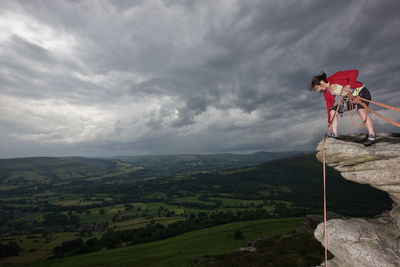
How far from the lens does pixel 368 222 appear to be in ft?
46.9

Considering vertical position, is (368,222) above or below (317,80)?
below

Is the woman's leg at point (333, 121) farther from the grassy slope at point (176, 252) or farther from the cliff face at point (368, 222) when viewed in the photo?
the grassy slope at point (176, 252)

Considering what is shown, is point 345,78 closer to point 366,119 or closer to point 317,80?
point 317,80

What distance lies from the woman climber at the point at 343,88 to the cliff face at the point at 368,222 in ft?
3.48

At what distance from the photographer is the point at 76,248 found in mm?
94500

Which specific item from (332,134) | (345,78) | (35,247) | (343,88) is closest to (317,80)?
(345,78)

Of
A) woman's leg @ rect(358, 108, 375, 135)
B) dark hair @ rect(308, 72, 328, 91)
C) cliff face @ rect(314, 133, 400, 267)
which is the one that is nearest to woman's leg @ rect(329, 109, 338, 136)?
cliff face @ rect(314, 133, 400, 267)

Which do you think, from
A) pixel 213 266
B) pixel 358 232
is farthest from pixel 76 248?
pixel 358 232

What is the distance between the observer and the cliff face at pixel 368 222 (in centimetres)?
1170

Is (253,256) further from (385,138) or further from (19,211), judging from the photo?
(19,211)

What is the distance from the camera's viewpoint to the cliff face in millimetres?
11703

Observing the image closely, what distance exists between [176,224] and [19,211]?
183 m

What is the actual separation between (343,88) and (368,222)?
11.0m

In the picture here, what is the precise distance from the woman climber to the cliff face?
1.06 metres
